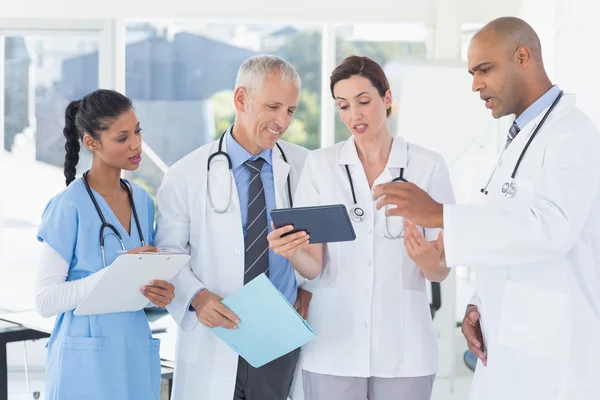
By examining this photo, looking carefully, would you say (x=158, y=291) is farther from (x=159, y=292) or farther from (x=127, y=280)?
(x=127, y=280)

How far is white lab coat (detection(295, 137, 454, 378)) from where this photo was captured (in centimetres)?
206

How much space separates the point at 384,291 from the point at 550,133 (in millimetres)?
640

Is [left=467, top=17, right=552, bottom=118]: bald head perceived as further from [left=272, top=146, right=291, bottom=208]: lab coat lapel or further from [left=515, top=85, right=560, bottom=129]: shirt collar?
[left=272, top=146, right=291, bottom=208]: lab coat lapel

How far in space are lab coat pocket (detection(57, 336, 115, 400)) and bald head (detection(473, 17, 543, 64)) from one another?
1324 millimetres

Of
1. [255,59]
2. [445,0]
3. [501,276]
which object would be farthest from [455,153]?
[501,276]

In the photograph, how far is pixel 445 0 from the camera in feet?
17.3

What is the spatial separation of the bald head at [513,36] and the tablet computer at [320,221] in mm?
546

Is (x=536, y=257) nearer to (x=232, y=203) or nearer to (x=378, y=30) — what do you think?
(x=232, y=203)

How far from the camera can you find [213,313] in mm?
2143

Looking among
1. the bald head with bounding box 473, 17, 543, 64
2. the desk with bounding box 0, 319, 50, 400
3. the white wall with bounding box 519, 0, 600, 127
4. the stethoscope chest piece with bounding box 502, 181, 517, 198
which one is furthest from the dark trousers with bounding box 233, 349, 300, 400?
the white wall with bounding box 519, 0, 600, 127

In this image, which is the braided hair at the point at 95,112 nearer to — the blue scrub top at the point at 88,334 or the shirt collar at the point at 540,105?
the blue scrub top at the point at 88,334

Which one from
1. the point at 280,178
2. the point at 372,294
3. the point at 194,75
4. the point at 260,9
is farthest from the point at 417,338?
the point at 194,75

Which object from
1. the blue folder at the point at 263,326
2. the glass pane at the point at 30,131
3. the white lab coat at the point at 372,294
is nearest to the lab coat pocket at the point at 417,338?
the white lab coat at the point at 372,294

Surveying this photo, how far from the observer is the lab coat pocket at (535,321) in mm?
1705
